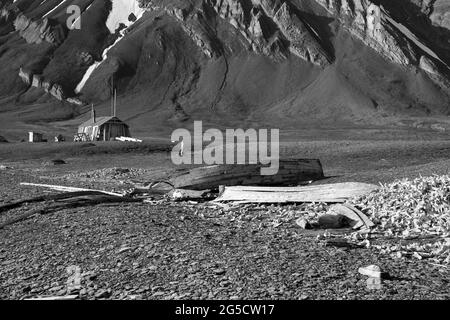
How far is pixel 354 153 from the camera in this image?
37.0 m

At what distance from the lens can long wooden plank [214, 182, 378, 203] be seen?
15461 millimetres

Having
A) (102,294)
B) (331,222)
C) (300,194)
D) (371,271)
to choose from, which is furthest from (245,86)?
(102,294)

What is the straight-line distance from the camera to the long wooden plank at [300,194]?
50.7ft

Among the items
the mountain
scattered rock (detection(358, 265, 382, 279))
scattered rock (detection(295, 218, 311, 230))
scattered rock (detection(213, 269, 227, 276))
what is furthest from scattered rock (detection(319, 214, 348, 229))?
the mountain

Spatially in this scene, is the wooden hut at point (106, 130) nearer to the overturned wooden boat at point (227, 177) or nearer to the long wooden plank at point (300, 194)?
the overturned wooden boat at point (227, 177)

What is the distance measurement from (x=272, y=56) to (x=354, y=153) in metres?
162

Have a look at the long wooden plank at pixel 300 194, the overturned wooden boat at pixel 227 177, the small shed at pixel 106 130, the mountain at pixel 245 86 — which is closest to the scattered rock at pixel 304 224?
the long wooden plank at pixel 300 194

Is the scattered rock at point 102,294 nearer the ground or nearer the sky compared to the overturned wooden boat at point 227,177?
nearer the ground

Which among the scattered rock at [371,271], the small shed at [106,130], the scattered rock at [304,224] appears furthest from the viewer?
the small shed at [106,130]

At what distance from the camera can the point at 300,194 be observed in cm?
1591

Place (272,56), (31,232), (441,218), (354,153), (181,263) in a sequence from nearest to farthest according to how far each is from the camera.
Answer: (181,263)
(441,218)
(31,232)
(354,153)
(272,56)
